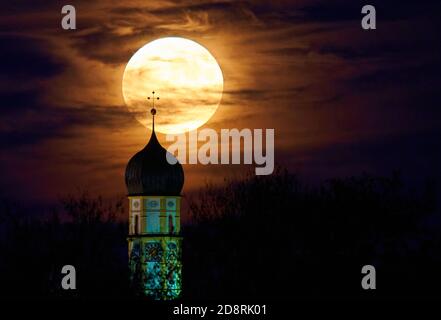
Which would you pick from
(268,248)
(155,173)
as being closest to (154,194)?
(155,173)

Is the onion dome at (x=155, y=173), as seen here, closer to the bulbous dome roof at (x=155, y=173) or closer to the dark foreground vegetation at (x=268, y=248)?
the bulbous dome roof at (x=155, y=173)

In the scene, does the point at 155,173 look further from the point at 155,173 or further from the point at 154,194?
the point at 154,194

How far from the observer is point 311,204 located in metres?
65.0

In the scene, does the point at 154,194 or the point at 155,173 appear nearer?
the point at 155,173

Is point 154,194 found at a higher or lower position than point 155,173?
lower

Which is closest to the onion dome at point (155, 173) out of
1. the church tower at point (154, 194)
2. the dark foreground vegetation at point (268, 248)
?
the church tower at point (154, 194)

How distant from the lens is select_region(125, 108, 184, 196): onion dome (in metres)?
112

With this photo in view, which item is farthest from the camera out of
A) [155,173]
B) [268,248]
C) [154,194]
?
[154,194]

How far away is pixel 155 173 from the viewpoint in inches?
4429

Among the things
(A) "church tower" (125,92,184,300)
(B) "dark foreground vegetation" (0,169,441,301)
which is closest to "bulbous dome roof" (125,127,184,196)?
(A) "church tower" (125,92,184,300)

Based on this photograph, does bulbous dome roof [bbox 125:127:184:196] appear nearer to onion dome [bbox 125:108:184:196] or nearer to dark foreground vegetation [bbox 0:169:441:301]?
onion dome [bbox 125:108:184:196]
